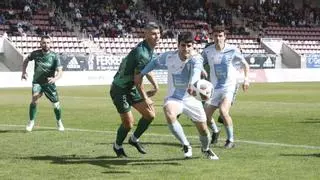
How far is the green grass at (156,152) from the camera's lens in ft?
28.5

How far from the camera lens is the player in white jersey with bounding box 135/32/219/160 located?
31.4 feet

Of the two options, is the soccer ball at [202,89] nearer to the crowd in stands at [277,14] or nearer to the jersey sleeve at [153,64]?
the jersey sleeve at [153,64]

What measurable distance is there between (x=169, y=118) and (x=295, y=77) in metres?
42.3

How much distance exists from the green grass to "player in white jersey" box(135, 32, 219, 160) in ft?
1.76

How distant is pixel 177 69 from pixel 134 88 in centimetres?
92

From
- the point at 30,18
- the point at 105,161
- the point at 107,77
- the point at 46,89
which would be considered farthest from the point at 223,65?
the point at 30,18

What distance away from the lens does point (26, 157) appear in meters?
10.2

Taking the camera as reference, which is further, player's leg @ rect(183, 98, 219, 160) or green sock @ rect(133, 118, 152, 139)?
green sock @ rect(133, 118, 152, 139)

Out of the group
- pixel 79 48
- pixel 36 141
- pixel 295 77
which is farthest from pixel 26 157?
pixel 295 77

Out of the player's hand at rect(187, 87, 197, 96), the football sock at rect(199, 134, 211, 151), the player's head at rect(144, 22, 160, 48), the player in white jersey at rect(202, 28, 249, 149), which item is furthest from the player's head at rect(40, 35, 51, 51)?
the player's hand at rect(187, 87, 197, 96)

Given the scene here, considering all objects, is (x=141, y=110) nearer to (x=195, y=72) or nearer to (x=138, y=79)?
(x=138, y=79)

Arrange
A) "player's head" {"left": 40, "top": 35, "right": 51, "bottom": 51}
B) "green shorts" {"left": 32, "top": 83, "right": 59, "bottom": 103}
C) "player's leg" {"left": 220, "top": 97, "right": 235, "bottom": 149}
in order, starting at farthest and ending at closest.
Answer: "green shorts" {"left": 32, "top": 83, "right": 59, "bottom": 103} < "player's head" {"left": 40, "top": 35, "right": 51, "bottom": 51} < "player's leg" {"left": 220, "top": 97, "right": 235, "bottom": 149}

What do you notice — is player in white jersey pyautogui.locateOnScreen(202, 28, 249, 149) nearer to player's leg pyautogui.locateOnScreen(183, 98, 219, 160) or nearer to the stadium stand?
player's leg pyautogui.locateOnScreen(183, 98, 219, 160)

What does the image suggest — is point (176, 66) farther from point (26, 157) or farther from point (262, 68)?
point (262, 68)
